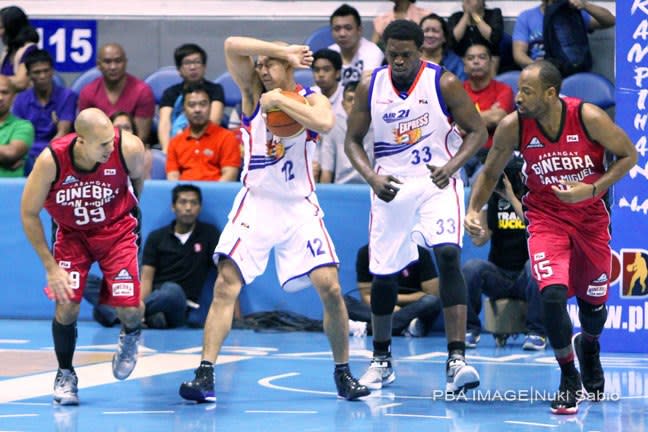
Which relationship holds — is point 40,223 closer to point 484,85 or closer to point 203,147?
point 203,147

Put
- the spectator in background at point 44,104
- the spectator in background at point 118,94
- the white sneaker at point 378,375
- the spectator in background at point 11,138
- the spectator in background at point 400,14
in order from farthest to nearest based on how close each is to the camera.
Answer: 1. the spectator in background at point 44,104
2. the spectator in background at point 118,94
3. the spectator in background at point 400,14
4. the spectator in background at point 11,138
5. the white sneaker at point 378,375

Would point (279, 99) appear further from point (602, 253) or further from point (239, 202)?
point (602, 253)

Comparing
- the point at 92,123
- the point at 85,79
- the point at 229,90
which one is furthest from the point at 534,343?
the point at 85,79

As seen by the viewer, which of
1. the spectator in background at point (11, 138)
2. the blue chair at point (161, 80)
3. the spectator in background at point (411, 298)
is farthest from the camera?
the blue chair at point (161, 80)

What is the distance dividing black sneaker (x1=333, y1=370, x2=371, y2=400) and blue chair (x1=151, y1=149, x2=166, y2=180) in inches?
216

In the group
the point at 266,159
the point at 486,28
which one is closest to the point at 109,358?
the point at 266,159

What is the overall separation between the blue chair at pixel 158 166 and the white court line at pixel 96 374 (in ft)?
10.9

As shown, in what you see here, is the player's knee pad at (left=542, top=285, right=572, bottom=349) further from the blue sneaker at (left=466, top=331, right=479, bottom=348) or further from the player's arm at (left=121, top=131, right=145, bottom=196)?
the blue sneaker at (left=466, top=331, right=479, bottom=348)

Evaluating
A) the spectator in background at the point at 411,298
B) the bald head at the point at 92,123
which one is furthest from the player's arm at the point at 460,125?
the spectator in background at the point at 411,298

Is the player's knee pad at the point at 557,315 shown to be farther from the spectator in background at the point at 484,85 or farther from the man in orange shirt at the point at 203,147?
the man in orange shirt at the point at 203,147

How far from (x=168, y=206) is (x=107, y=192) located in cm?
444

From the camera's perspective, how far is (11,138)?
13758mm

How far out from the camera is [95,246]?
8633 mm

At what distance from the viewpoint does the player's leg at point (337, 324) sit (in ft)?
28.5
